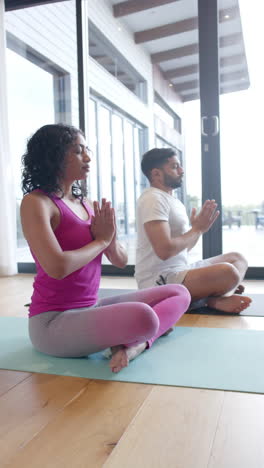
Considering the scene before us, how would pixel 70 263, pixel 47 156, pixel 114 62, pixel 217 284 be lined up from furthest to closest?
pixel 114 62, pixel 217 284, pixel 47 156, pixel 70 263

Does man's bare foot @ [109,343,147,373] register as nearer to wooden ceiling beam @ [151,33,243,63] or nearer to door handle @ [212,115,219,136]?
door handle @ [212,115,219,136]

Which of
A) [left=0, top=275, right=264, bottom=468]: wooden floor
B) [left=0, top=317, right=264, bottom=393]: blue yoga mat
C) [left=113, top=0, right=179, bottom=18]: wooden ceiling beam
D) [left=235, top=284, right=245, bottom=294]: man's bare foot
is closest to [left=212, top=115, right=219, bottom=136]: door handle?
[left=113, top=0, right=179, bottom=18]: wooden ceiling beam

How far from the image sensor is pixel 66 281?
5.02 feet

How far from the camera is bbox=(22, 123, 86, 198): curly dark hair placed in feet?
5.01

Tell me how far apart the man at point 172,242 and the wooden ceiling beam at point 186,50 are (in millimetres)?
1730

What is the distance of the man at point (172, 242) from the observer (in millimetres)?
2107

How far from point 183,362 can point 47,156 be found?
0.89 metres

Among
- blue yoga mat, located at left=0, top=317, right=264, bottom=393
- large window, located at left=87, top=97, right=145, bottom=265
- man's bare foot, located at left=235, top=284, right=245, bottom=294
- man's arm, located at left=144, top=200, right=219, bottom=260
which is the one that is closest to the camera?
blue yoga mat, located at left=0, top=317, right=264, bottom=393

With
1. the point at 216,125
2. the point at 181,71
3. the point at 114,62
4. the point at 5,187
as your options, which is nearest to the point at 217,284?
the point at 216,125

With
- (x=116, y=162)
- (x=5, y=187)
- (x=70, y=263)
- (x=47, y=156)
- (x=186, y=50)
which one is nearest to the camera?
(x=70, y=263)

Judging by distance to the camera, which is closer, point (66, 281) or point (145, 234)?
A: point (66, 281)

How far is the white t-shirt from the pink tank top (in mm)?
634

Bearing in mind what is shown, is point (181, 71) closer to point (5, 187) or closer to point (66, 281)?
point (5, 187)

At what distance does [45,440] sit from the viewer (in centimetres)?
98
